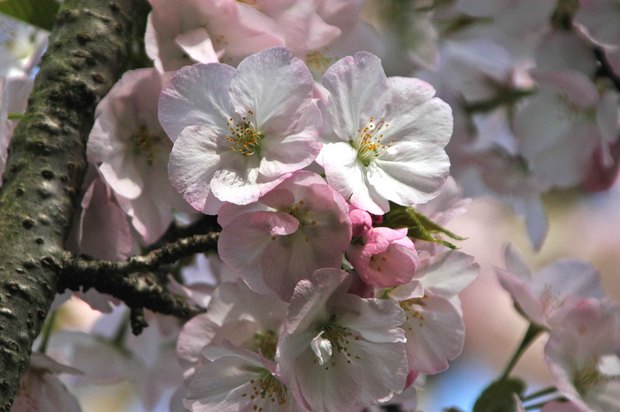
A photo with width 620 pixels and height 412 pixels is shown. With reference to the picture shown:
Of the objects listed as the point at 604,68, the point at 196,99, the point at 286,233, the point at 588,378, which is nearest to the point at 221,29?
the point at 196,99

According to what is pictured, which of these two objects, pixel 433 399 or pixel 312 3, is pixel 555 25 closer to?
pixel 312 3

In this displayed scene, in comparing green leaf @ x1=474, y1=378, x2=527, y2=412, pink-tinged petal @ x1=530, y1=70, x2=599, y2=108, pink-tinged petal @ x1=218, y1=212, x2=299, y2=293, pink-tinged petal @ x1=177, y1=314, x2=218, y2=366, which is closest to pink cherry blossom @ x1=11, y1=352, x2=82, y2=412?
pink-tinged petal @ x1=177, y1=314, x2=218, y2=366

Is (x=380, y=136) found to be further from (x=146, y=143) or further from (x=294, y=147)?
(x=146, y=143)

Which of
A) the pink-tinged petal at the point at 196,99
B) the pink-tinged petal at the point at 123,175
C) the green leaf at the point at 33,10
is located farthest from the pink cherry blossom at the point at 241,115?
the green leaf at the point at 33,10

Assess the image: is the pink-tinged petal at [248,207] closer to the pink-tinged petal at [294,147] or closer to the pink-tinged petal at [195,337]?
the pink-tinged petal at [294,147]

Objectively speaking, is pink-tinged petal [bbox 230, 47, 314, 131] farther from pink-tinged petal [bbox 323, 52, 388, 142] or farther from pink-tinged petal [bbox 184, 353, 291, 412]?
pink-tinged petal [bbox 184, 353, 291, 412]
